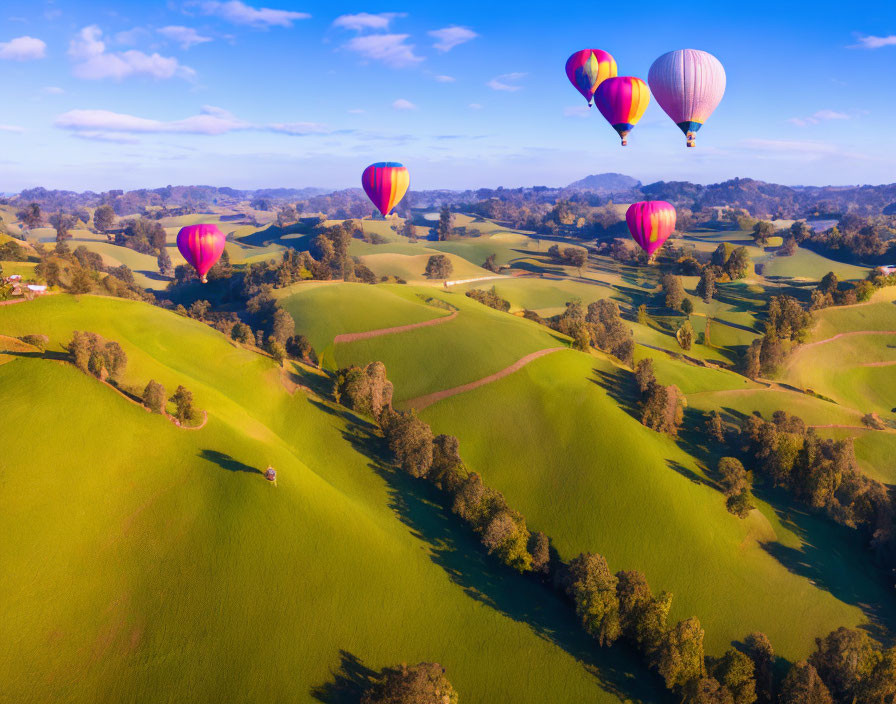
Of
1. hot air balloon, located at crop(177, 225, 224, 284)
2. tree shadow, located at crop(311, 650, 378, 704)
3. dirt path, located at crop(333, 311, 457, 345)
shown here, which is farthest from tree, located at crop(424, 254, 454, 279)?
tree shadow, located at crop(311, 650, 378, 704)

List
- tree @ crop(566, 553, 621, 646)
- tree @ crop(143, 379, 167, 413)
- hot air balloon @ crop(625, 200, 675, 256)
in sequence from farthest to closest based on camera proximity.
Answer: hot air balloon @ crop(625, 200, 675, 256)
tree @ crop(143, 379, 167, 413)
tree @ crop(566, 553, 621, 646)

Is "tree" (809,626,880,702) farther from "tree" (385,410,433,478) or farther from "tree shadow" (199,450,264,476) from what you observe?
"tree shadow" (199,450,264,476)

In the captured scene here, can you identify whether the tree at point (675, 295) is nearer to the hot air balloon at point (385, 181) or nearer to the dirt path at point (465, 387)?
the dirt path at point (465, 387)

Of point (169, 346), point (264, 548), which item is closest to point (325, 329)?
point (169, 346)

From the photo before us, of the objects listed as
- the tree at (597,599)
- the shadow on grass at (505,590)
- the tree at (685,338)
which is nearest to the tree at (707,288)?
the tree at (685,338)

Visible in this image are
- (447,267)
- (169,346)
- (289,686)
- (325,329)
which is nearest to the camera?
(289,686)

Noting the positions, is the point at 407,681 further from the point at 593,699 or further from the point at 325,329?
the point at 325,329
